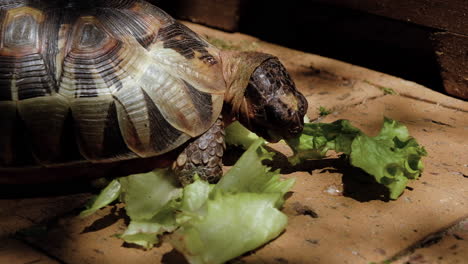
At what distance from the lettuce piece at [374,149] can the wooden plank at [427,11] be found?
1.06 meters

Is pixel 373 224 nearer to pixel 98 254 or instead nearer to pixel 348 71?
pixel 98 254

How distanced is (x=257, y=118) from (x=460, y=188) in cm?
90

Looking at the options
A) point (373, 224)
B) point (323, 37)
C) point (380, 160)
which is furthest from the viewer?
point (323, 37)

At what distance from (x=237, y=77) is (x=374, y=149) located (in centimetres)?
64

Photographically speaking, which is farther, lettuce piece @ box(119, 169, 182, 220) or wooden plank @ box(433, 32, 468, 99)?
wooden plank @ box(433, 32, 468, 99)

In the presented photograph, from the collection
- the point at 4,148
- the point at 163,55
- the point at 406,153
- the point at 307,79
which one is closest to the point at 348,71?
the point at 307,79

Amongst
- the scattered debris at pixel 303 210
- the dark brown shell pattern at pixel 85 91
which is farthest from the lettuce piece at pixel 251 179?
the dark brown shell pattern at pixel 85 91

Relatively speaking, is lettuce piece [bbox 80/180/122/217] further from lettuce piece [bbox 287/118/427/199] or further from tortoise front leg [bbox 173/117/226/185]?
lettuce piece [bbox 287/118/427/199]

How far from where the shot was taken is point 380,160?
2.75 m

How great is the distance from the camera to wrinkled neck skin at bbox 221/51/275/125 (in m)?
2.83

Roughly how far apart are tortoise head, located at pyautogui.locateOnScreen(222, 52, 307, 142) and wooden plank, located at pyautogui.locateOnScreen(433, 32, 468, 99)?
Answer: 4.58 ft

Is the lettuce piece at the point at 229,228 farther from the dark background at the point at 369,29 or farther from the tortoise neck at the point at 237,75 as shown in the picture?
the dark background at the point at 369,29

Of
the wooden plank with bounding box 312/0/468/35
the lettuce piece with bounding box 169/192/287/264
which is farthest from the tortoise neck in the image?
the wooden plank with bounding box 312/0/468/35

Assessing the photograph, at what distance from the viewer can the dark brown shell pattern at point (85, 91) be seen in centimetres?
261
